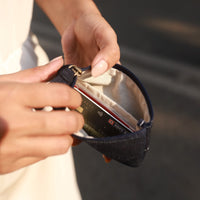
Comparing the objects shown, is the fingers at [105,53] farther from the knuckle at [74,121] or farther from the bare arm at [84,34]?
the knuckle at [74,121]

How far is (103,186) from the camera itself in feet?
6.31

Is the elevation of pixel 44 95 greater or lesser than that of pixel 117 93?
greater

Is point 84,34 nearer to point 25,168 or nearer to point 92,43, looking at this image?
point 92,43

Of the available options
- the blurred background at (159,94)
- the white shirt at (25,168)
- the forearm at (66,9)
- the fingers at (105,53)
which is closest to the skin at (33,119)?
the fingers at (105,53)

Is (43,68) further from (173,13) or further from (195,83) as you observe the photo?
(173,13)

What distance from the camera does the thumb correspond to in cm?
69

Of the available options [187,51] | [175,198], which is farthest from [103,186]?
[187,51]

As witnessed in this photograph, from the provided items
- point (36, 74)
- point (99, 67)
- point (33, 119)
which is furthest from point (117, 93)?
point (33, 119)

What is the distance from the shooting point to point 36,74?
2.37 ft

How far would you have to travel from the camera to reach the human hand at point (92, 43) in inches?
31.7

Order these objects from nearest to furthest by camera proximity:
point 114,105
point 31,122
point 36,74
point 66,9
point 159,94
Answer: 1. point 31,122
2. point 36,74
3. point 114,105
4. point 66,9
5. point 159,94

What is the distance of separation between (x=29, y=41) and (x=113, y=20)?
2819 mm

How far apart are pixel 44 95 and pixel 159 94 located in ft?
6.87

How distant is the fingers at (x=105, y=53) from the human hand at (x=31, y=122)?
18 cm
